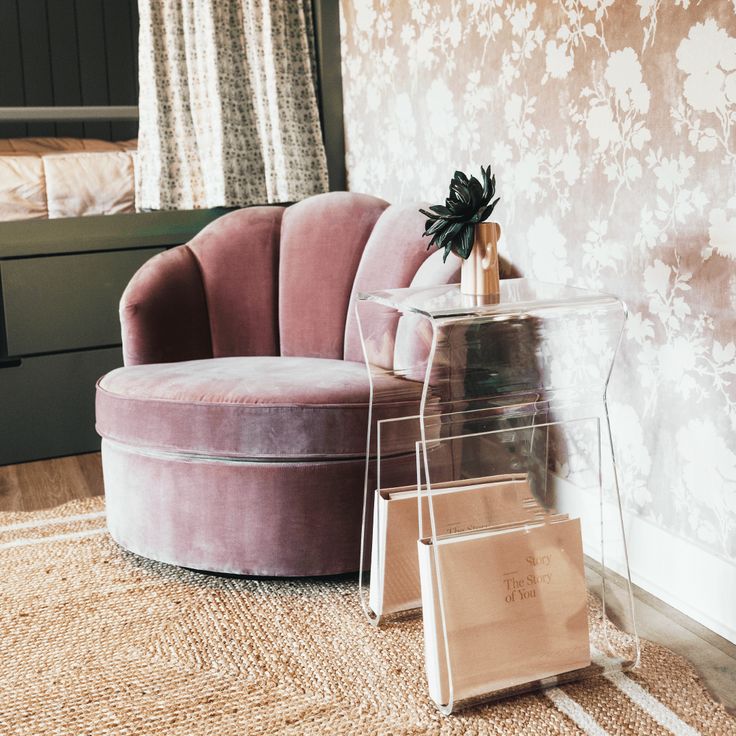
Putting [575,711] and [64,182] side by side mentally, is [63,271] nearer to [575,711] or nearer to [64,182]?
[64,182]

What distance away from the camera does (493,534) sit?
55.1 inches

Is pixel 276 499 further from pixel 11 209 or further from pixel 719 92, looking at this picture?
pixel 11 209

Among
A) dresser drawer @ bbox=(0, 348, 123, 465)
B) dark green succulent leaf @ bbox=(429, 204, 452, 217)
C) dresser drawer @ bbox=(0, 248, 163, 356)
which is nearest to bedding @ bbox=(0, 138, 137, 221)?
dresser drawer @ bbox=(0, 248, 163, 356)

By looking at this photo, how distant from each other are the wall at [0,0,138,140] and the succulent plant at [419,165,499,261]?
2595 mm

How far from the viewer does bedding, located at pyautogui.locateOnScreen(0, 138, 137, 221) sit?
9.01ft

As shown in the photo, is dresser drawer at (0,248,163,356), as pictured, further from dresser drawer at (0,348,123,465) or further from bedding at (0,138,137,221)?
bedding at (0,138,137,221)

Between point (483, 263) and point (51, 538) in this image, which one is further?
point (51, 538)

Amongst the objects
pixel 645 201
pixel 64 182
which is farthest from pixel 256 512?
pixel 64 182

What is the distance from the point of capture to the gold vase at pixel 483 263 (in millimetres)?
1594

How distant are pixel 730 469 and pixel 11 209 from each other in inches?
89.8

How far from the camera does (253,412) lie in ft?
5.77

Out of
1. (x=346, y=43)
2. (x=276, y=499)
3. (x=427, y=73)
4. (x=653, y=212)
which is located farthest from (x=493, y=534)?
(x=346, y=43)

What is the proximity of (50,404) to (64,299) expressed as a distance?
354 mm

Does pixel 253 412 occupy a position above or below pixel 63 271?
below
